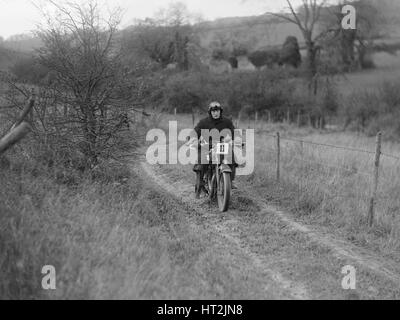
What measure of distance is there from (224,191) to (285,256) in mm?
2119

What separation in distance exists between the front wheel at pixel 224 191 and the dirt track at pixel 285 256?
152 millimetres

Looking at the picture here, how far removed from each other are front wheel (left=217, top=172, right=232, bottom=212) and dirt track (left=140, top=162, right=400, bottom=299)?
152 mm

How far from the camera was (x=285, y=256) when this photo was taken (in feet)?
19.6

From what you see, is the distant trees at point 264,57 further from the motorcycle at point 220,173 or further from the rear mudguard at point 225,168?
the rear mudguard at point 225,168

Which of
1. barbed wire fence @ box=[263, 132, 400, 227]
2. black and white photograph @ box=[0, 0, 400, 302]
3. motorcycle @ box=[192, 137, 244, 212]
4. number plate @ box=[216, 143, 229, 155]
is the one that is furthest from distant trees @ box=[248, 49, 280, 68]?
number plate @ box=[216, 143, 229, 155]

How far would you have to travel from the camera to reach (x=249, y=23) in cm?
3634

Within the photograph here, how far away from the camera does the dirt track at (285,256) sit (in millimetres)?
5016

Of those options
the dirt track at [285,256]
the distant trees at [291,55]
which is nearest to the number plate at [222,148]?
the dirt track at [285,256]

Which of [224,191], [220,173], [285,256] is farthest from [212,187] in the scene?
[285,256]

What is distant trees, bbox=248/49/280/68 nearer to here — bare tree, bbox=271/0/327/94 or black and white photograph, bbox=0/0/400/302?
bare tree, bbox=271/0/327/94

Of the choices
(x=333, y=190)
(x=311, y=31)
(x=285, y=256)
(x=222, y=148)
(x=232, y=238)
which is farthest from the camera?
(x=311, y=31)

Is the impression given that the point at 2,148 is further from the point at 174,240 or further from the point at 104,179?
the point at 104,179

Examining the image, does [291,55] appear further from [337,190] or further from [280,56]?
[337,190]

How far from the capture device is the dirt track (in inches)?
197
